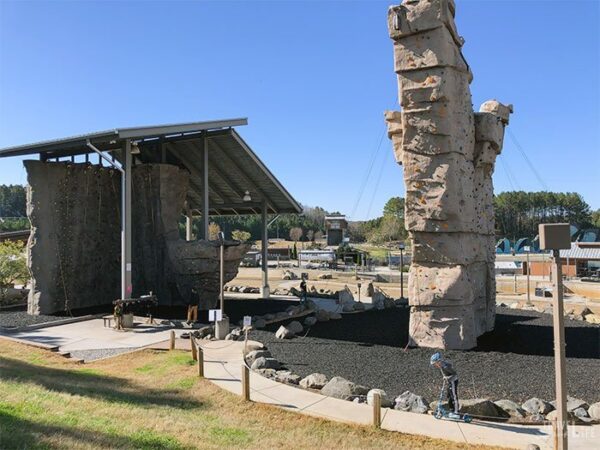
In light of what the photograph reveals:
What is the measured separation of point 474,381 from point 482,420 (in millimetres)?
2448

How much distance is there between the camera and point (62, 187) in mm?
20609

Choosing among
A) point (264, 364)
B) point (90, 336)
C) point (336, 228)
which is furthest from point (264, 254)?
point (336, 228)

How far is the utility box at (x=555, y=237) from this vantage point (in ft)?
17.9

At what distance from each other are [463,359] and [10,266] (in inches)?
899

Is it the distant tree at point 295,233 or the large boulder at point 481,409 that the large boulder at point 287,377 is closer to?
the large boulder at point 481,409

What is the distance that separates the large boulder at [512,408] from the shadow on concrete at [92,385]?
5.73 m

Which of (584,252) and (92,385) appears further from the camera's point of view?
(584,252)

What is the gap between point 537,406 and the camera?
27.4ft

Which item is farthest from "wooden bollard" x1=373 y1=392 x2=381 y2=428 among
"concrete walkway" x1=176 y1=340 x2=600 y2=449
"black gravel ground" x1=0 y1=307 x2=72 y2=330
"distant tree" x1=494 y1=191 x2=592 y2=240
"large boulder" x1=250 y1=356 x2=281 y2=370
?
"distant tree" x1=494 y1=191 x2=592 y2=240

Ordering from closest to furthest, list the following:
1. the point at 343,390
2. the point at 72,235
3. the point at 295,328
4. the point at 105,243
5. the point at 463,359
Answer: the point at 343,390 < the point at 463,359 < the point at 295,328 < the point at 72,235 < the point at 105,243

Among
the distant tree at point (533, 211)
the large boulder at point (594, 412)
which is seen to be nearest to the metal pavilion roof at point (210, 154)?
the large boulder at point (594, 412)

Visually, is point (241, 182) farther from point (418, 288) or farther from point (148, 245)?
point (418, 288)

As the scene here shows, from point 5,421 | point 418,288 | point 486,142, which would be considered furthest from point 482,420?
point 486,142

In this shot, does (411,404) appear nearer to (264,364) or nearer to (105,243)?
(264,364)
